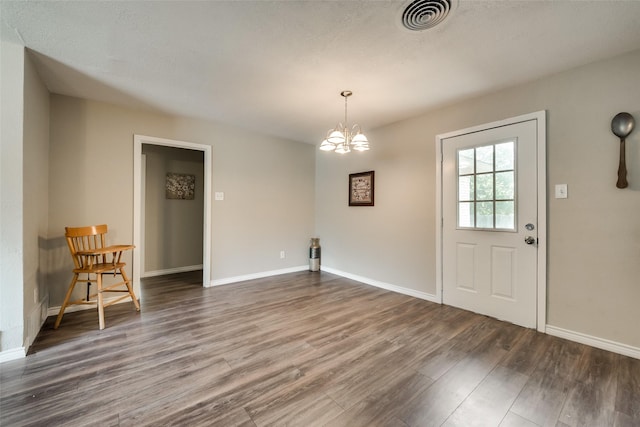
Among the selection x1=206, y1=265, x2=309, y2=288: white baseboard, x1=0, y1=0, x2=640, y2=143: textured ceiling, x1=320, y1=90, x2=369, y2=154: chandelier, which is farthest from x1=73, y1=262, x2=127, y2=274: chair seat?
x1=320, y1=90, x2=369, y2=154: chandelier

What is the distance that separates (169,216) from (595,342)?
5.67 meters

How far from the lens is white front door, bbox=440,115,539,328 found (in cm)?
256

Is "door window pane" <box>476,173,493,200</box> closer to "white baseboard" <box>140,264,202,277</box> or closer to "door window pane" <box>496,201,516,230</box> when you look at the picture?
"door window pane" <box>496,201,516,230</box>

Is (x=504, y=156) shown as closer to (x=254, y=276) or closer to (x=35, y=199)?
(x=254, y=276)

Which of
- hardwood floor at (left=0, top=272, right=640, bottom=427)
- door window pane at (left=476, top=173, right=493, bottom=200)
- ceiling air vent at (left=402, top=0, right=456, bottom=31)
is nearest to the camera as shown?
hardwood floor at (left=0, top=272, right=640, bottom=427)

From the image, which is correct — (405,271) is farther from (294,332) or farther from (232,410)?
(232,410)

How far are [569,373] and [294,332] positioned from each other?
80.8 inches

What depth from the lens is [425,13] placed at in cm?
167

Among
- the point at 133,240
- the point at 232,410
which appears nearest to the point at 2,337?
the point at 133,240

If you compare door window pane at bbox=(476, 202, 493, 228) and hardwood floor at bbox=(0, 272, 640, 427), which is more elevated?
door window pane at bbox=(476, 202, 493, 228)

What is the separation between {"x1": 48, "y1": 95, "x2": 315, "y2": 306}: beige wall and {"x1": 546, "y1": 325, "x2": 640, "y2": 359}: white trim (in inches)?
139

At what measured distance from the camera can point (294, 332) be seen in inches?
96.3

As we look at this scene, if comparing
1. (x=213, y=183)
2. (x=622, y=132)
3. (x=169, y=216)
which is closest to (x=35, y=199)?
(x=213, y=183)

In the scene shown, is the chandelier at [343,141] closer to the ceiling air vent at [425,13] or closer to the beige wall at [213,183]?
the ceiling air vent at [425,13]
